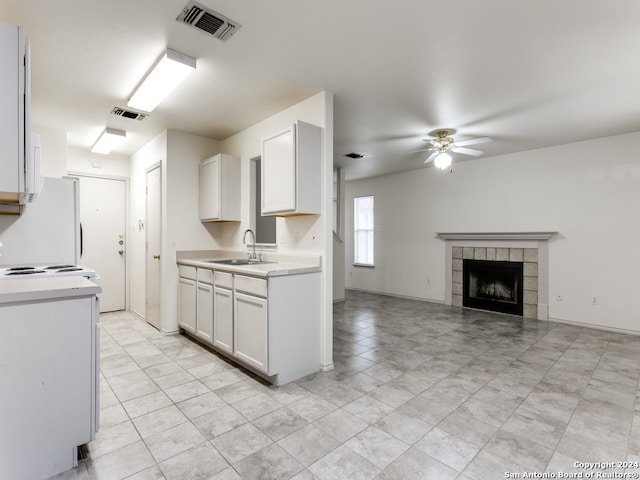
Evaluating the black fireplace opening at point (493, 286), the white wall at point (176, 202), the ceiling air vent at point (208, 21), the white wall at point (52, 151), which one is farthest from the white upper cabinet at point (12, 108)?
the black fireplace opening at point (493, 286)

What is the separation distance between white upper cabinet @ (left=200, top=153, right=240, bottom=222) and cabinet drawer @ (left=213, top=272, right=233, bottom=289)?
3.17 ft

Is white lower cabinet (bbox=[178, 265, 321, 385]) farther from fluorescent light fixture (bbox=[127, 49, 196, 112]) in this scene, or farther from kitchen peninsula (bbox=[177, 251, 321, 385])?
fluorescent light fixture (bbox=[127, 49, 196, 112])

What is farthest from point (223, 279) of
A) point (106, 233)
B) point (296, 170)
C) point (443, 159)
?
point (106, 233)

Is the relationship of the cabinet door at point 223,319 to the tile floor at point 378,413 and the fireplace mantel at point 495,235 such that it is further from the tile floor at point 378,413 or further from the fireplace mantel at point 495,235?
the fireplace mantel at point 495,235

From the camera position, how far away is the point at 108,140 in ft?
14.1

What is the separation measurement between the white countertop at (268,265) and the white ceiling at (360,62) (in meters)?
1.60

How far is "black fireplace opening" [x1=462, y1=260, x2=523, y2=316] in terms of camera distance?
527 cm

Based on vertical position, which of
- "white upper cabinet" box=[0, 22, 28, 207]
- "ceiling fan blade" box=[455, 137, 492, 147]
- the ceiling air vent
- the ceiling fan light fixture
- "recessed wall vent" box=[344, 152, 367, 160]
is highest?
"recessed wall vent" box=[344, 152, 367, 160]

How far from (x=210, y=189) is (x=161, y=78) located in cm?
165

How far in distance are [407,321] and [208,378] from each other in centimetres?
301

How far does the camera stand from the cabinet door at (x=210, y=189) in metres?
3.99

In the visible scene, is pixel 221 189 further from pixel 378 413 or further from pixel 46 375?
pixel 378 413

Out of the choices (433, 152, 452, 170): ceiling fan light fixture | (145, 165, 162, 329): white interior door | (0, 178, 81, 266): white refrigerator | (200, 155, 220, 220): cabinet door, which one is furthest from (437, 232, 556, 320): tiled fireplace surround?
(0, 178, 81, 266): white refrigerator

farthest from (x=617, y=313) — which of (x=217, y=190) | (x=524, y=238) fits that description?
(x=217, y=190)
